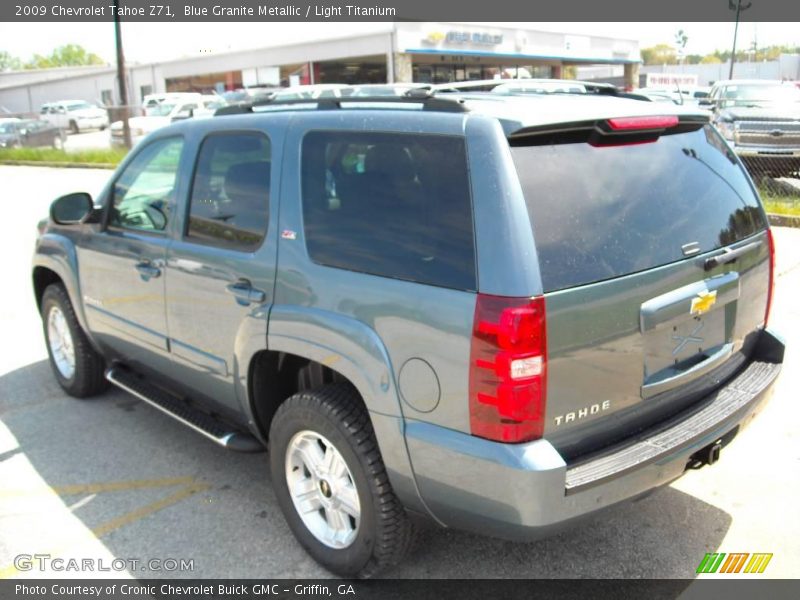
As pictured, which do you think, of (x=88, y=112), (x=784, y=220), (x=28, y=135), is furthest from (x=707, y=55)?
(x=784, y=220)

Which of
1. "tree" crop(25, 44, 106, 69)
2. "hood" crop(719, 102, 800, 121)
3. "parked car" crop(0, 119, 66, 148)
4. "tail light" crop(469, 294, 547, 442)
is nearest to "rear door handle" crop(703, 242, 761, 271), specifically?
"tail light" crop(469, 294, 547, 442)

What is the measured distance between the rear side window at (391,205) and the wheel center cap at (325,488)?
0.95 meters

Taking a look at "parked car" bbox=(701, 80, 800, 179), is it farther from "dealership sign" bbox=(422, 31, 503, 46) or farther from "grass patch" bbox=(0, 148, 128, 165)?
"dealership sign" bbox=(422, 31, 503, 46)

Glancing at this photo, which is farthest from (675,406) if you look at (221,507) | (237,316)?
(221,507)

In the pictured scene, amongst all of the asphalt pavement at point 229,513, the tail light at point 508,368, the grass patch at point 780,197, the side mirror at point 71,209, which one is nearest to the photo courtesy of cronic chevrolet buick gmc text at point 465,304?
the tail light at point 508,368

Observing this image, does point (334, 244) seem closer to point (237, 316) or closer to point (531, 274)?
point (237, 316)

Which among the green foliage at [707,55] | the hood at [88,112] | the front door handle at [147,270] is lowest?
the hood at [88,112]

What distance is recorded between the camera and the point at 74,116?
1676 inches

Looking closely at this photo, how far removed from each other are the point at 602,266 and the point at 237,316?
1673 millimetres

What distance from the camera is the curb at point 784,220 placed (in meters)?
9.77

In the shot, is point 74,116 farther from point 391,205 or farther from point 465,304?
point 465,304

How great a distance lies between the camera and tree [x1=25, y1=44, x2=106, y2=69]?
109688 mm

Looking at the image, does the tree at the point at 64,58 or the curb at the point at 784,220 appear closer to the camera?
the curb at the point at 784,220
